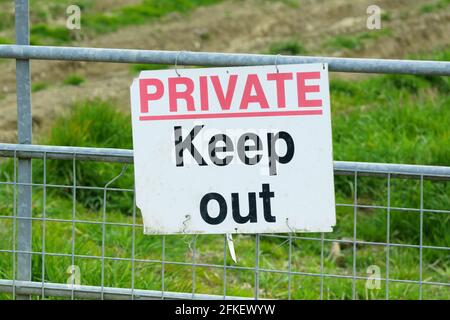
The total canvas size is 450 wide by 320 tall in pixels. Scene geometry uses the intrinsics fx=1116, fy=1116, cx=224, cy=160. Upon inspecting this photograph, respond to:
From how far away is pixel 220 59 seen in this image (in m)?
3.86

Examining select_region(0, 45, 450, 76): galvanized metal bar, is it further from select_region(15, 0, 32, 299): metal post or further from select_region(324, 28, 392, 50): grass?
select_region(324, 28, 392, 50): grass

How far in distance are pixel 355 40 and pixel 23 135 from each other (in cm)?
793

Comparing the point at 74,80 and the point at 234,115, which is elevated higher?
the point at 74,80

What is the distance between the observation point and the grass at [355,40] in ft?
37.9

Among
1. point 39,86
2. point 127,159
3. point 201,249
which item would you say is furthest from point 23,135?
point 39,86

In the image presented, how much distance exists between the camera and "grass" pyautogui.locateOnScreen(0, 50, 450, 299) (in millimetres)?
5375

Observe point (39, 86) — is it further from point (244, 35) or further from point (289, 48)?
point (244, 35)

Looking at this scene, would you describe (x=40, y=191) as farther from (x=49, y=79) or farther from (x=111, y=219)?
(x=49, y=79)

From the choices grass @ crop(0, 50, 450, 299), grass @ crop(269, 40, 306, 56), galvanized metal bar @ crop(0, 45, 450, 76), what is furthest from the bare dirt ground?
galvanized metal bar @ crop(0, 45, 450, 76)

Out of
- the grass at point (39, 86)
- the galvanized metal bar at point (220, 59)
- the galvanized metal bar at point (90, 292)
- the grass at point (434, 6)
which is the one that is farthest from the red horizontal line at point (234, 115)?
the grass at point (434, 6)

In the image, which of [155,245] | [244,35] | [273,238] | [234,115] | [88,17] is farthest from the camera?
[244,35]

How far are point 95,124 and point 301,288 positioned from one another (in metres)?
2.25

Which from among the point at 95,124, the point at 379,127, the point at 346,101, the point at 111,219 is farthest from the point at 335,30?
the point at 111,219

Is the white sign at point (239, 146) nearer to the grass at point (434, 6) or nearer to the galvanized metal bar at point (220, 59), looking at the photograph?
the galvanized metal bar at point (220, 59)
